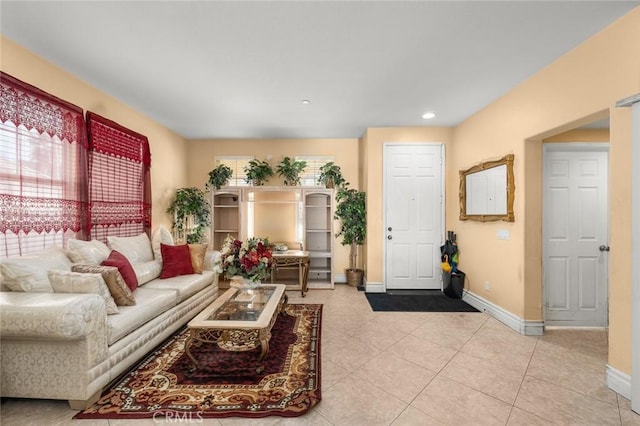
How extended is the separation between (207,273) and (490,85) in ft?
13.9

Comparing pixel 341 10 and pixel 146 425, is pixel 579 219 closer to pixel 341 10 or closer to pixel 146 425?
pixel 341 10

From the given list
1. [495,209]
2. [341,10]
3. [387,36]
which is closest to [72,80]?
[341,10]

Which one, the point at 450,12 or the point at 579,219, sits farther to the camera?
the point at 579,219

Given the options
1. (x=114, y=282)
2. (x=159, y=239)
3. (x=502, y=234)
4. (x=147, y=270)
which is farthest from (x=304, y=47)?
(x=159, y=239)

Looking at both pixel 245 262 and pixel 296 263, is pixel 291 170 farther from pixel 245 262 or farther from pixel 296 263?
pixel 245 262

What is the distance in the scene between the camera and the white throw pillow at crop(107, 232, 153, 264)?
3094 mm

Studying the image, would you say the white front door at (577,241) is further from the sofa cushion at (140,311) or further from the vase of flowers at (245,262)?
the sofa cushion at (140,311)

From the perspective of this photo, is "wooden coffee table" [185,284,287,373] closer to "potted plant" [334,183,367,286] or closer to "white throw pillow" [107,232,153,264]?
"white throw pillow" [107,232,153,264]

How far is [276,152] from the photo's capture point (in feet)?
16.8

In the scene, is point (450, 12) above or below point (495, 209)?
Answer: above

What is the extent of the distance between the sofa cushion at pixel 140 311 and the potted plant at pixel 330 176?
2956 millimetres

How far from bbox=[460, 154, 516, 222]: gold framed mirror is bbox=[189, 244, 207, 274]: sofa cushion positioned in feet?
12.9

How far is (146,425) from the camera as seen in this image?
1.66m

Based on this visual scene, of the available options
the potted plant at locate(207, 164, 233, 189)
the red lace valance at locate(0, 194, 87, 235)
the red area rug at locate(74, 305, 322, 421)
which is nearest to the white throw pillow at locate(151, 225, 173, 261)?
the red lace valance at locate(0, 194, 87, 235)
